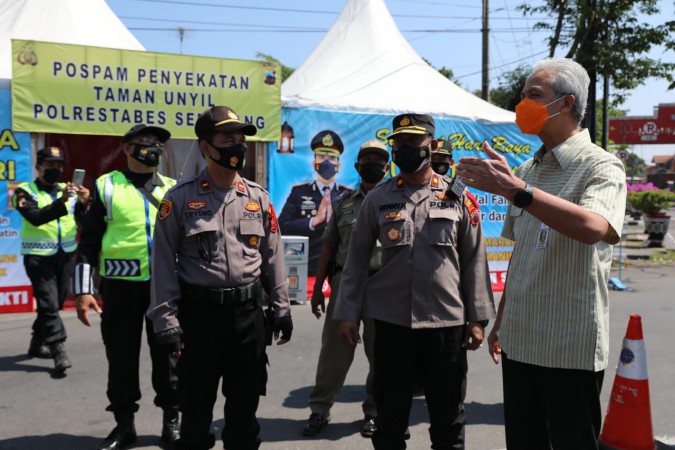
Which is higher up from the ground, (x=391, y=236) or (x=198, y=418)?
(x=391, y=236)

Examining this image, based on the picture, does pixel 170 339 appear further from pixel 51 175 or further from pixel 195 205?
pixel 51 175

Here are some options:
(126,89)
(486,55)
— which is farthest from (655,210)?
(126,89)

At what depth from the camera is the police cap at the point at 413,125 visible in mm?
3299

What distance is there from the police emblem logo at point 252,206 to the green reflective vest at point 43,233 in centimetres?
307

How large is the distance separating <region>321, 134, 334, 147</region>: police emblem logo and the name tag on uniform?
23.2 feet

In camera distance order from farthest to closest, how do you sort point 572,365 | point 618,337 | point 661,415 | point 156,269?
point 618,337 < point 661,415 < point 156,269 < point 572,365

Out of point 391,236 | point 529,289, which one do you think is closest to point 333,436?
point 391,236

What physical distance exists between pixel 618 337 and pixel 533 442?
4852mm

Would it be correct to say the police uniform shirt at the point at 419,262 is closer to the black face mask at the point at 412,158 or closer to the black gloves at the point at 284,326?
the black face mask at the point at 412,158

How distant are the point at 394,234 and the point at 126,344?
1.88m

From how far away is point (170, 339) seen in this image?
3.03m

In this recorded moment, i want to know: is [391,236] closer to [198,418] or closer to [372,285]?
[372,285]

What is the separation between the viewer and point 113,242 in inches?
157

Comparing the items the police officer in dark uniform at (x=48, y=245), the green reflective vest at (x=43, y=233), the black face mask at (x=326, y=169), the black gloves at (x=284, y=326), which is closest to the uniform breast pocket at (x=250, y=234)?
the black gloves at (x=284, y=326)
